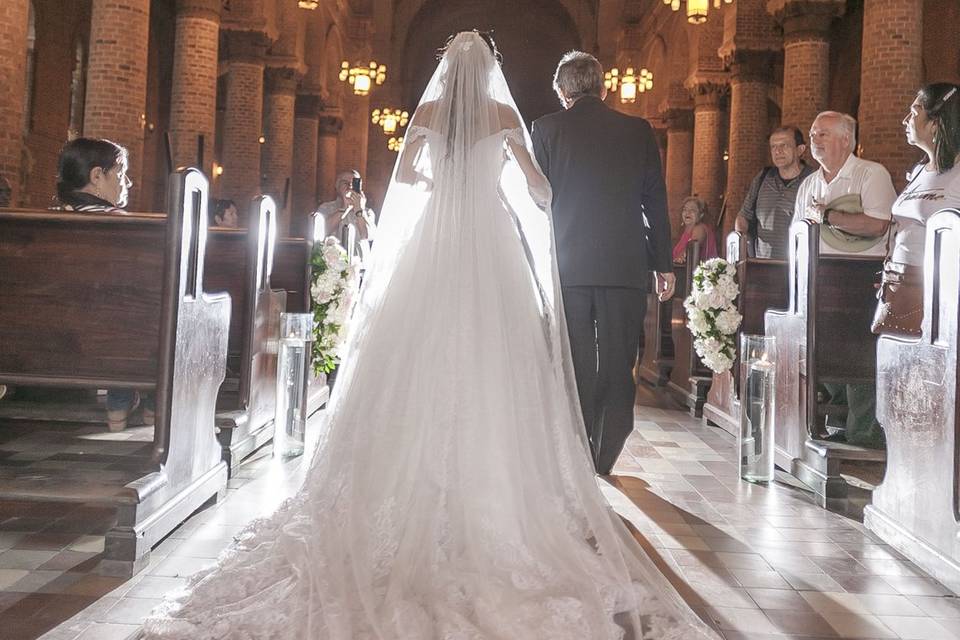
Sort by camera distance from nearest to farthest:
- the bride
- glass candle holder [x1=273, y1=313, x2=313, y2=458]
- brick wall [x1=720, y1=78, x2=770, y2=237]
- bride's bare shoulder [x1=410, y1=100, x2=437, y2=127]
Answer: the bride
bride's bare shoulder [x1=410, y1=100, x2=437, y2=127]
glass candle holder [x1=273, y1=313, x2=313, y2=458]
brick wall [x1=720, y1=78, x2=770, y2=237]

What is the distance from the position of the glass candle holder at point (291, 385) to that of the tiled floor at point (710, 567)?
28 cm

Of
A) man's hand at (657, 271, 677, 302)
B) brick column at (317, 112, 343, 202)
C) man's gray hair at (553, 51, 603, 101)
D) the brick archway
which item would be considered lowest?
man's hand at (657, 271, 677, 302)

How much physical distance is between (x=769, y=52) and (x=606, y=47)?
12188 mm

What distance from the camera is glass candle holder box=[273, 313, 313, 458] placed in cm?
533

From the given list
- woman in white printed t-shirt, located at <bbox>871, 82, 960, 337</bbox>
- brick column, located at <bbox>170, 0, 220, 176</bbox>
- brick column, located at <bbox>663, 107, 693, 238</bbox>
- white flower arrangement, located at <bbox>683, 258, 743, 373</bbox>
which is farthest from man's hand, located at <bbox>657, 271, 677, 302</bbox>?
brick column, located at <bbox>663, 107, 693, 238</bbox>

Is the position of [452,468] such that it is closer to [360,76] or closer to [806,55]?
[806,55]

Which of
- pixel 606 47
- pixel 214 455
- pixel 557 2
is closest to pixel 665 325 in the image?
pixel 214 455

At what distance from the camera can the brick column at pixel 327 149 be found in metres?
23.2

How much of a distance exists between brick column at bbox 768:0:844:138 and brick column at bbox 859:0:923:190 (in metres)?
2.36

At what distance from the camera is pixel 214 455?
14.0ft

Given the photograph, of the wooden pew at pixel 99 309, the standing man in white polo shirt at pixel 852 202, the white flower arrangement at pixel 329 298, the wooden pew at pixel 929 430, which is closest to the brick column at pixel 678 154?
the standing man in white polo shirt at pixel 852 202

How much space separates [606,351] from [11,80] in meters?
6.67

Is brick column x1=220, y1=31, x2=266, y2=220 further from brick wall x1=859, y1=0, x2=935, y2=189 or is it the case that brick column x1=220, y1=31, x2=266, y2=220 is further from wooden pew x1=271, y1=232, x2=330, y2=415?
brick wall x1=859, y1=0, x2=935, y2=189

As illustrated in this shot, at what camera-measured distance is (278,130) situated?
61.3 ft
